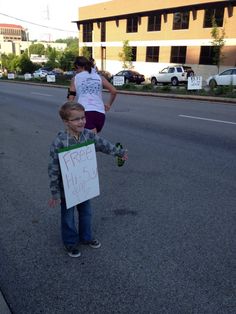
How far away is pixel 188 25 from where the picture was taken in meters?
36.1

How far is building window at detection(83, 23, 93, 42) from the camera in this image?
168 ft

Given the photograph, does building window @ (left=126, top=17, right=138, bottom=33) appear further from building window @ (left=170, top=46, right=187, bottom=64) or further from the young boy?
the young boy

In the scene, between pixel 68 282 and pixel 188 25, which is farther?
pixel 188 25

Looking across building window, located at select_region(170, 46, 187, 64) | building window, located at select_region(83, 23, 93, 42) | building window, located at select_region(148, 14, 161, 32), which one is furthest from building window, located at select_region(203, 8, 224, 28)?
building window, located at select_region(83, 23, 93, 42)

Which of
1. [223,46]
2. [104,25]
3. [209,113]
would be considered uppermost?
[104,25]

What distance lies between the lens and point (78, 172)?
319 centimetres

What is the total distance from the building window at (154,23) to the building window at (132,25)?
2.63 meters

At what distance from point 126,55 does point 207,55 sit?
450 inches

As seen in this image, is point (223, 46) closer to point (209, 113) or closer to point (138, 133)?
point (209, 113)

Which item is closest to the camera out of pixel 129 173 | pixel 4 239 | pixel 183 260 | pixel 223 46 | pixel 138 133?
A: pixel 183 260

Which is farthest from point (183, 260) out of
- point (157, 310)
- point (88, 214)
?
point (88, 214)

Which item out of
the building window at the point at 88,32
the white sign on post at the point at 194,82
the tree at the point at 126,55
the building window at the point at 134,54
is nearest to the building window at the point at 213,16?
the tree at the point at 126,55

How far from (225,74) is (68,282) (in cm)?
2234

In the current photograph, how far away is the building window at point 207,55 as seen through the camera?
112 ft
